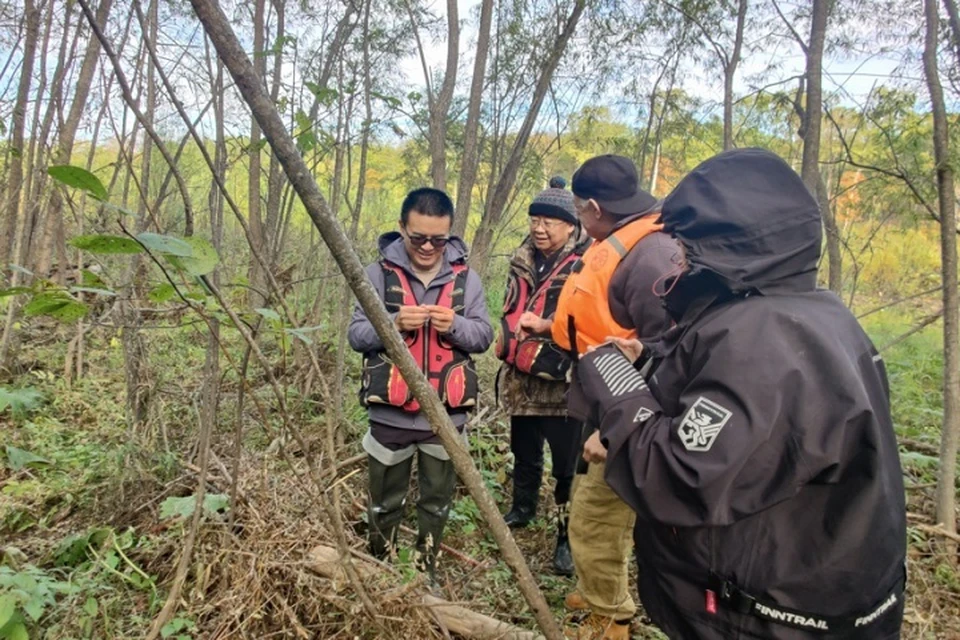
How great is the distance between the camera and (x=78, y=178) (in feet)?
2.89

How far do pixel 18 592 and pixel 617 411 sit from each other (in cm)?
180

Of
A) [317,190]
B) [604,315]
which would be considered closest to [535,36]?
[604,315]

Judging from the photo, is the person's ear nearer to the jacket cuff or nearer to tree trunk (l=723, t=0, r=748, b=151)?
the jacket cuff

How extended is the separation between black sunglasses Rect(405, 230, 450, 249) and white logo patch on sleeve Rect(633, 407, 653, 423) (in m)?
1.41

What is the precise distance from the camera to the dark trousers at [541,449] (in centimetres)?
285

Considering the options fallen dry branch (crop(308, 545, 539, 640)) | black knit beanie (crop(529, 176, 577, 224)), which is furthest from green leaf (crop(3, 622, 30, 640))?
black knit beanie (crop(529, 176, 577, 224))

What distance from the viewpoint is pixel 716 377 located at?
1.11 meters

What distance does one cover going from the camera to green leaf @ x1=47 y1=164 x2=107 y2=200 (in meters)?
0.85

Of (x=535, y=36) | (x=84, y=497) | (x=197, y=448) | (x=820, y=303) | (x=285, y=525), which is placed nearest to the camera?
(x=820, y=303)

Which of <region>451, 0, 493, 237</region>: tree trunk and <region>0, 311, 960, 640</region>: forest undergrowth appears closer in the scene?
<region>0, 311, 960, 640</region>: forest undergrowth

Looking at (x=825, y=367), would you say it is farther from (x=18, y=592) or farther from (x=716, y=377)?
(x=18, y=592)

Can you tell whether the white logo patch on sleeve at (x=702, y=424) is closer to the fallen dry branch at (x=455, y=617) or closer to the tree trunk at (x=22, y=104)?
the fallen dry branch at (x=455, y=617)

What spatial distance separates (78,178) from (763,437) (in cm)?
126

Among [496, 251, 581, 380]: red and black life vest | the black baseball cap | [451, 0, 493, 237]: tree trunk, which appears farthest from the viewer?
[451, 0, 493, 237]: tree trunk
